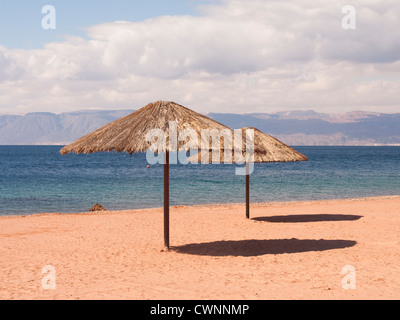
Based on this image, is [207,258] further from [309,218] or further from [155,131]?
[309,218]

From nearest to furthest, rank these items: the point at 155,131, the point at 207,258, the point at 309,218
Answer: the point at 155,131 → the point at 207,258 → the point at 309,218

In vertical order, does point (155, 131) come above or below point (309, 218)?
above

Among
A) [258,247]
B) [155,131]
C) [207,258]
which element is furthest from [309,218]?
[155,131]

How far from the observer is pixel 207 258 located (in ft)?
29.4

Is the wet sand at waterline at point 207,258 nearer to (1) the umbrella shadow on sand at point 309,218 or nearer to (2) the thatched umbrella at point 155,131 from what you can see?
(1) the umbrella shadow on sand at point 309,218

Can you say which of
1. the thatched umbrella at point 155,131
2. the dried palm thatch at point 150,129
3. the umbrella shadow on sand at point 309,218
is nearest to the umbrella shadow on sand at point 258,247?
the thatched umbrella at point 155,131

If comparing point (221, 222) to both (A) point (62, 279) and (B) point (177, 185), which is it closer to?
(A) point (62, 279)

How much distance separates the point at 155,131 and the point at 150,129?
4.6 inches

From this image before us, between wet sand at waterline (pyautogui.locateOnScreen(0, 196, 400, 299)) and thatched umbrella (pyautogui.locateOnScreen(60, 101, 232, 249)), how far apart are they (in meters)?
1.76

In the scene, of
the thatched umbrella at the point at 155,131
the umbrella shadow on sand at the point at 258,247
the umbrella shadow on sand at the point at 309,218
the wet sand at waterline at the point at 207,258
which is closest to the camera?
the wet sand at waterline at the point at 207,258

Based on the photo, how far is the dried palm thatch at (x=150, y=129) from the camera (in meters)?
8.36

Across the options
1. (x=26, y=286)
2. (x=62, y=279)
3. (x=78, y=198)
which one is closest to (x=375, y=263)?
(x=62, y=279)

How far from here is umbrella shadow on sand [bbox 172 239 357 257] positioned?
9523 mm

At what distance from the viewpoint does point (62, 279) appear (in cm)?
731
